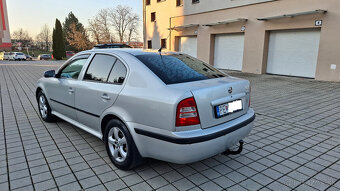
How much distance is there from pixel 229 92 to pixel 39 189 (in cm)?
239

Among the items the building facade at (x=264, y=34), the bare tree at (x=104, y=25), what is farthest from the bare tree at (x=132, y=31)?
the building facade at (x=264, y=34)

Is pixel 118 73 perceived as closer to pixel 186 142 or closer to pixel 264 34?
pixel 186 142

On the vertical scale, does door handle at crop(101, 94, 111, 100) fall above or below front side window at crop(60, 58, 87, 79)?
below

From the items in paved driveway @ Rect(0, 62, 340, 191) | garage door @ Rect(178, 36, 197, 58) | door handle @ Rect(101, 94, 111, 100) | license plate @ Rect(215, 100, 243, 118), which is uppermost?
garage door @ Rect(178, 36, 197, 58)

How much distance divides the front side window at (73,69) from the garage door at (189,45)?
16.2m

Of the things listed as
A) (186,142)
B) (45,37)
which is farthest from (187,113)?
(45,37)

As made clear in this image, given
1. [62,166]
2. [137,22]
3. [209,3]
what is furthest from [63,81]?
[137,22]

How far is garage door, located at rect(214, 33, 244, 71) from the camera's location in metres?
15.8

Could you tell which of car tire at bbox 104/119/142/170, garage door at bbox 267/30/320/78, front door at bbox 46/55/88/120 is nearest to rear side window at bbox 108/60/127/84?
car tire at bbox 104/119/142/170

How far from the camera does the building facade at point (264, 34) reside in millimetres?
11078

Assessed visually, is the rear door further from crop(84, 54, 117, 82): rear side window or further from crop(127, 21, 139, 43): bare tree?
crop(127, 21, 139, 43): bare tree

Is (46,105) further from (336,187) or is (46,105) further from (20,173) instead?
(336,187)

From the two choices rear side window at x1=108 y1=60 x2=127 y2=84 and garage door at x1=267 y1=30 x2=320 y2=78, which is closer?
rear side window at x1=108 y1=60 x2=127 y2=84

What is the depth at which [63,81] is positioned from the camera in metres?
4.14
